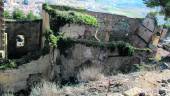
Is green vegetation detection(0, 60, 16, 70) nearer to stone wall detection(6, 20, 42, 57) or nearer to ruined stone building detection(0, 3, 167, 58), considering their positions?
ruined stone building detection(0, 3, 167, 58)

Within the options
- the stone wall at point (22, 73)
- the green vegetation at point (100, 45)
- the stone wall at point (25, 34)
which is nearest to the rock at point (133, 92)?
the green vegetation at point (100, 45)

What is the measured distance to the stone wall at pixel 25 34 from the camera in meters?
22.3

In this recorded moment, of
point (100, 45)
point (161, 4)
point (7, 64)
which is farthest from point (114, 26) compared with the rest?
point (7, 64)

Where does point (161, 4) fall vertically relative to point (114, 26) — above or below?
above

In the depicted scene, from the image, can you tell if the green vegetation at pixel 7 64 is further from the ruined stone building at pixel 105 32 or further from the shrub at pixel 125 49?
the shrub at pixel 125 49

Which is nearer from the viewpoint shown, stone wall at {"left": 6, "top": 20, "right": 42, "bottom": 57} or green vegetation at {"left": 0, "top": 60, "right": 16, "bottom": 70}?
green vegetation at {"left": 0, "top": 60, "right": 16, "bottom": 70}

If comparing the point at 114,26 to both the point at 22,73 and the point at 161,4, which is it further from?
the point at 22,73

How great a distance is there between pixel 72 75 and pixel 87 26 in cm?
280

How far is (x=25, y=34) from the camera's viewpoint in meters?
22.7

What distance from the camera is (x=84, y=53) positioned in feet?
57.7

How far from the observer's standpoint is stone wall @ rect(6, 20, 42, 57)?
73.3 ft

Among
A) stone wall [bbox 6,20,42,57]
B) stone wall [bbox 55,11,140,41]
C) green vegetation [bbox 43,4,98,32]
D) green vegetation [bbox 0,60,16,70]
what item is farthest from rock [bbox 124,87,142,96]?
stone wall [bbox 6,20,42,57]

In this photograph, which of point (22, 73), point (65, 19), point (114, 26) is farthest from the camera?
point (114, 26)

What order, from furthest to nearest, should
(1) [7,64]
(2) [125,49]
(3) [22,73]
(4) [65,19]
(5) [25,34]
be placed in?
(5) [25,34] → (4) [65,19] → (2) [125,49] → (3) [22,73] → (1) [7,64]
